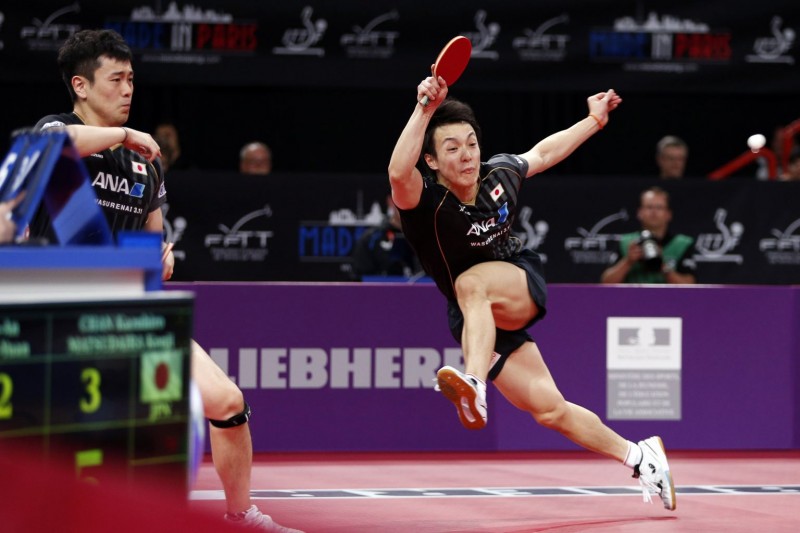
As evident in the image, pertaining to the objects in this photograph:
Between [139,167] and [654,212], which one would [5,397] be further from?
[654,212]

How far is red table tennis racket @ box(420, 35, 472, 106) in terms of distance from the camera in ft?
17.2

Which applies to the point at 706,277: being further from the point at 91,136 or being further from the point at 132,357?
the point at 132,357

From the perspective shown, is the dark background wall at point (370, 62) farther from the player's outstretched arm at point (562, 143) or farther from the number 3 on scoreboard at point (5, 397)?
the number 3 on scoreboard at point (5, 397)

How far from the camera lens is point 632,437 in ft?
26.0

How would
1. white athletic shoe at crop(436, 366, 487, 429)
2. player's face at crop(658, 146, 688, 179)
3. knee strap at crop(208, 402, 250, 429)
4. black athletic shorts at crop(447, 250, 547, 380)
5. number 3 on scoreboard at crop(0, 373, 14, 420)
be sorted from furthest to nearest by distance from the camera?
player's face at crop(658, 146, 688, 179) < black athletic shorts at crop(447, 250, 547, 380) < white athletic shoe at crop(436, 366, 487, 429) < knee strap at crop(208, 402, 250, 429) < number 3 on scoreboard at crop(0, 373, 14, 420)

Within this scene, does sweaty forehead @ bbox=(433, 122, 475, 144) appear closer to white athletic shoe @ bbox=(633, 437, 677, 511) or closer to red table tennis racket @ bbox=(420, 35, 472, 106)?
red table tennis racket @ bbox=(420, 35, 472, 106)

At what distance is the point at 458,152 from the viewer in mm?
5598

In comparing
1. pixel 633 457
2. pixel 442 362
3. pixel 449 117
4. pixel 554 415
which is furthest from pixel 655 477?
pixel 442 362

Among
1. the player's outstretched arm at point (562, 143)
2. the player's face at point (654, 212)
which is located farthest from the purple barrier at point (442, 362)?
the player's outstretched arm at point (562, 143)

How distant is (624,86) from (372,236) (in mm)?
2690

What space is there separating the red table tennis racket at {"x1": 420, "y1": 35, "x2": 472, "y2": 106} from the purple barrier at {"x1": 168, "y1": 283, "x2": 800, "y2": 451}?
8.89 feet

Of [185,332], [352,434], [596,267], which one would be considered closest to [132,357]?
[185,332]

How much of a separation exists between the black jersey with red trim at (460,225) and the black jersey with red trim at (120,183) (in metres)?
1.16

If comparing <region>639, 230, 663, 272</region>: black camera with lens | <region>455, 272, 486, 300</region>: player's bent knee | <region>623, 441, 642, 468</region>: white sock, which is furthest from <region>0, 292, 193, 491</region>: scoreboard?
<region>639, 230, 663, 272</region>: black camera with lens
